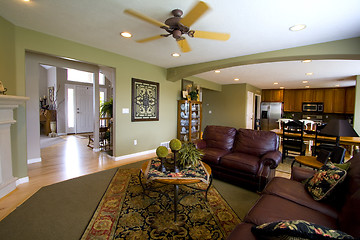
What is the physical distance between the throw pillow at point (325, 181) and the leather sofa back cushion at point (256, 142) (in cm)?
129

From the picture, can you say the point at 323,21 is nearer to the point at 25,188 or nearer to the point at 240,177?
the point at 240,177

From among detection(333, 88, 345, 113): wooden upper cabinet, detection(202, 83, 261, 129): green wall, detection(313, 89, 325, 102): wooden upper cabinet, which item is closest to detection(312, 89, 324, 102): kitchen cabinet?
detection(313, 89, 325, 102): wooden upper cabinet

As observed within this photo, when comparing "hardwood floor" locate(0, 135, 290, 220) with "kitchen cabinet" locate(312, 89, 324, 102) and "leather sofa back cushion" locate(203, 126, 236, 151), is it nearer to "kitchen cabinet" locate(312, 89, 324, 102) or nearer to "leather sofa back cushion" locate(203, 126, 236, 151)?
"leather sofa back cushion" locate(203, 126, 236, 151)

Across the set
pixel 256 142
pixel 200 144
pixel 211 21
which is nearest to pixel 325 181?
pixel 256 142

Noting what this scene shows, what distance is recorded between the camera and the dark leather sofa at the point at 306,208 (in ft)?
3.77

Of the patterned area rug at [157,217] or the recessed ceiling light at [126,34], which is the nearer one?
the patterned area rug at [157,217]

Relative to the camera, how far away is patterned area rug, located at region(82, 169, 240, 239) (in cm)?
173

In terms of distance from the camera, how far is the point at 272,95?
910 cm

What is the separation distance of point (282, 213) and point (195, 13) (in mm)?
2130

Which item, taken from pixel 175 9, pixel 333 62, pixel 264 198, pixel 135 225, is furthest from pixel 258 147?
pixel 333 62

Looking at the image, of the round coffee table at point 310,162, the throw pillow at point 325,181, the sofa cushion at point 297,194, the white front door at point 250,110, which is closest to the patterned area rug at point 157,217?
the sofa cushion at point 297,194

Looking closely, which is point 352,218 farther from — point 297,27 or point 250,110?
point 250,110

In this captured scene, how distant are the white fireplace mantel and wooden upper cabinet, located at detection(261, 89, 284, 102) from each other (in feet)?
31.9

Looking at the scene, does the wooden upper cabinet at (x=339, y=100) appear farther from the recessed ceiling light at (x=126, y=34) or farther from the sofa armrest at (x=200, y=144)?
the recessed ceiling light at (x=126, y=34)
